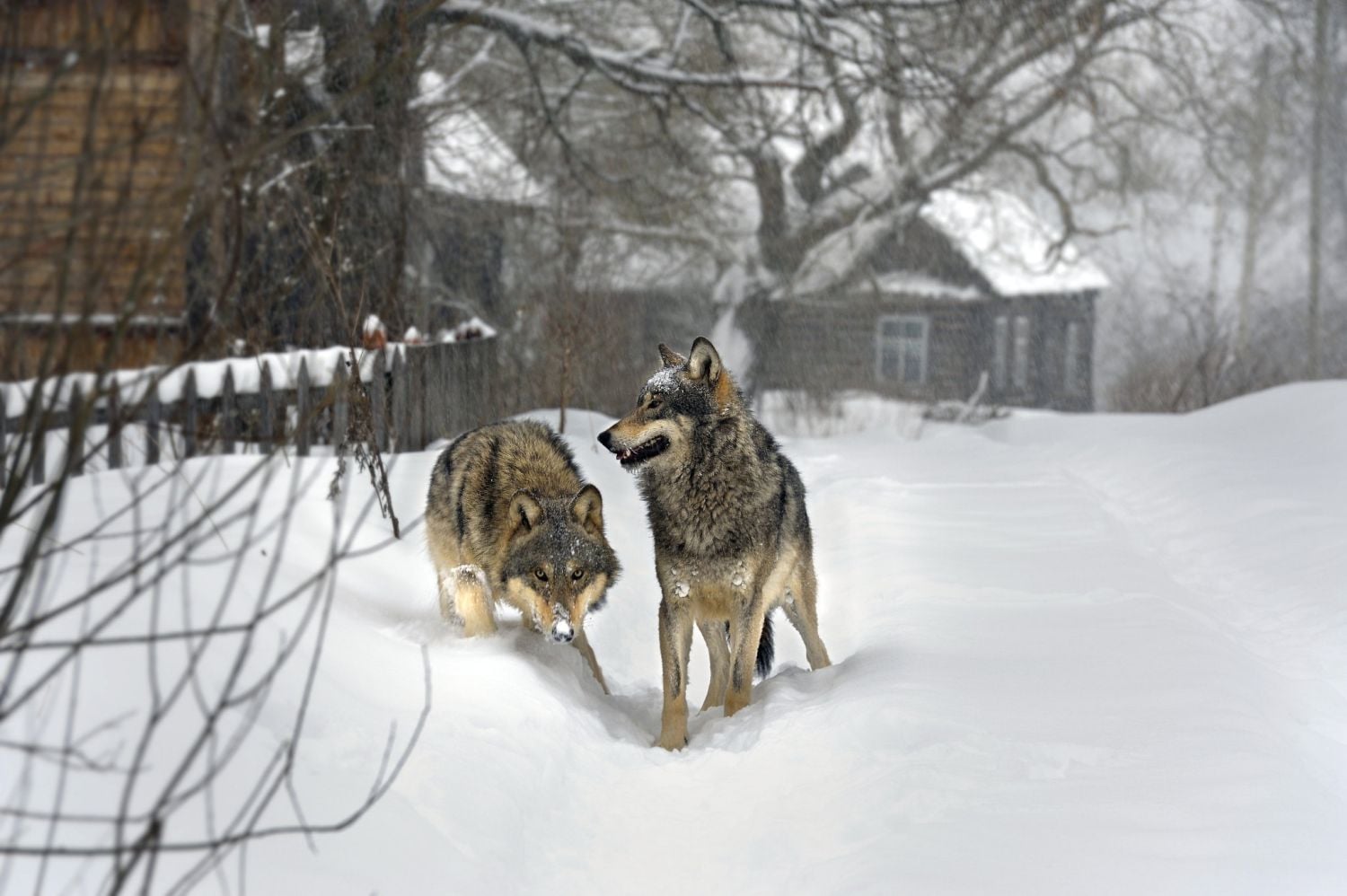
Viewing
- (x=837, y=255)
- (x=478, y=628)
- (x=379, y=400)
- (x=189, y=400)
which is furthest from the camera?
(x=837, y=255)

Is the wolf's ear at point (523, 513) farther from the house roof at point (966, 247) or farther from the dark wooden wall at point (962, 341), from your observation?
the dark wooden wall at point (962, 341)

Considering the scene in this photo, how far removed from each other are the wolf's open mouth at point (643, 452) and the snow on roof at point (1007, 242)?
27962mm

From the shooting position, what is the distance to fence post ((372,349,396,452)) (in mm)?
8883

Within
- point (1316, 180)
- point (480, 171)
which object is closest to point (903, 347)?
point (1316, 180)

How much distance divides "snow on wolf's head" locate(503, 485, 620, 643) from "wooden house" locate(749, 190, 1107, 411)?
27972 mm

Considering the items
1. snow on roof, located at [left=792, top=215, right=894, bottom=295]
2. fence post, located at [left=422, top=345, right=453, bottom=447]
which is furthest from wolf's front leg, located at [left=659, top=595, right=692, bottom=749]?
snow on roof, located at [left=792, top=215, right=894, bottom=295]

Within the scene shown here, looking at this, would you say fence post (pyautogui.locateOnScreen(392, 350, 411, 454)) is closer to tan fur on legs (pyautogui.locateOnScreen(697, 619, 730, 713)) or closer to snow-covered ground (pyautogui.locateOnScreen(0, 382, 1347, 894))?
snow-covered ground (pyautogui.locateOnScreen(0, 382, 1347, 894))

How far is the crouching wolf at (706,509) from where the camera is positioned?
19.9 ft

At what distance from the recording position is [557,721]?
5.44 m

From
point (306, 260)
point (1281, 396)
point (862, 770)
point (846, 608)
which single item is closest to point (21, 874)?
point (862, 770)

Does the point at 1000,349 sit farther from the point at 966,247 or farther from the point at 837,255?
the point at 837,255

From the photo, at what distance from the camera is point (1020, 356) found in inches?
1865

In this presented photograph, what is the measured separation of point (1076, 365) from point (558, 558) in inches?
1667

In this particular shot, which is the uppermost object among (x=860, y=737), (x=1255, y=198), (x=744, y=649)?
(x=1255, y=198)
